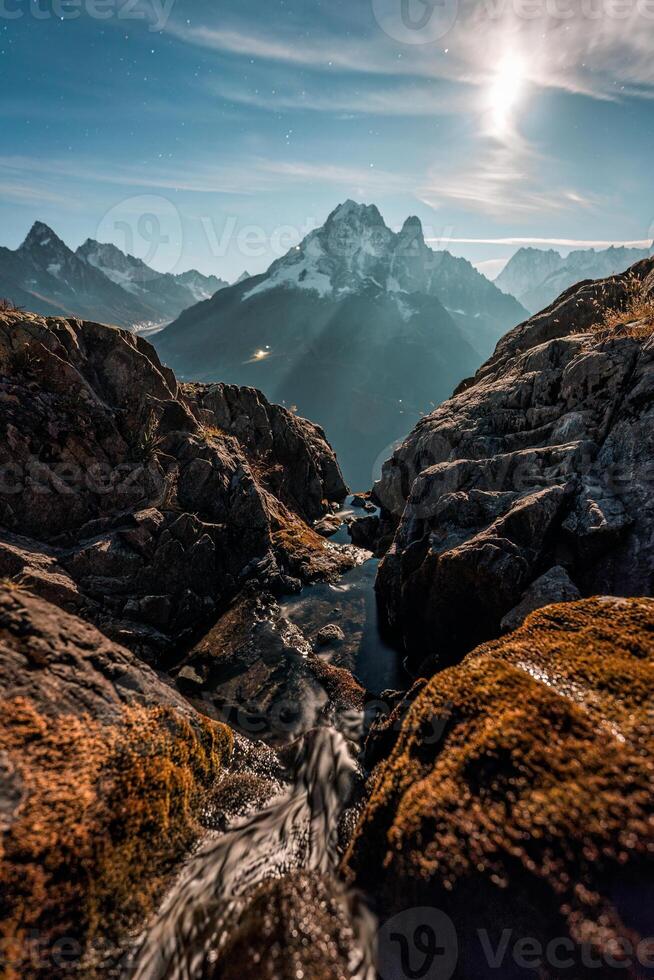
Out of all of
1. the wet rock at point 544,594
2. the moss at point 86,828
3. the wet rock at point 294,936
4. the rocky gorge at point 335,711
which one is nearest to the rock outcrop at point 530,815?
the rocky gorge at point 335,711

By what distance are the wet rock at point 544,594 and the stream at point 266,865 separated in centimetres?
750

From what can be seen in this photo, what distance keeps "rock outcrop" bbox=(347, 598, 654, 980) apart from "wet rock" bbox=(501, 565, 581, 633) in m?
7.55

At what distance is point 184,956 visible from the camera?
19.9 feet

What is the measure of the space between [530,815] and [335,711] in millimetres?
14903

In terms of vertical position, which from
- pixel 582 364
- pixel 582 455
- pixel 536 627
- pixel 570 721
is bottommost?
pixel 570 721

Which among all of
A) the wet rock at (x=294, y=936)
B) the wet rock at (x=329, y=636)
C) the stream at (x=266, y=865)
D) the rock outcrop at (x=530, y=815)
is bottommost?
the wet rock at (x=329, y=636)

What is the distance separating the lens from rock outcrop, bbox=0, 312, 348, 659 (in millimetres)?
22016

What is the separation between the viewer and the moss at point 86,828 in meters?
5.46

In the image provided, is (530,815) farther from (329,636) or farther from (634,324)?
(634,324)

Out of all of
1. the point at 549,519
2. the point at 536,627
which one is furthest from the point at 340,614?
the point at 536,627

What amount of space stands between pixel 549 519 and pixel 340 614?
1622cm

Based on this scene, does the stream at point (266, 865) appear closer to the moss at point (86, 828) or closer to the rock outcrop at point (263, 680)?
the moss at point (86, 828)

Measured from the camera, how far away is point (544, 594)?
15570 mm

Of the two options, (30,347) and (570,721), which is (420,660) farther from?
(30,347)
